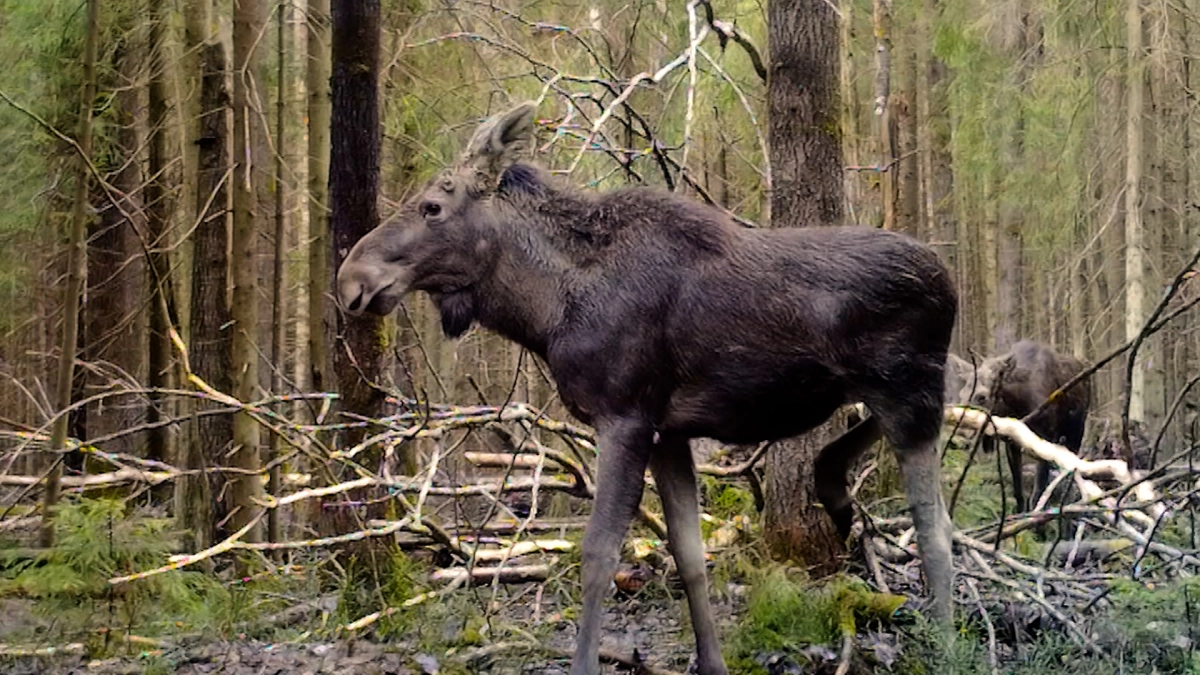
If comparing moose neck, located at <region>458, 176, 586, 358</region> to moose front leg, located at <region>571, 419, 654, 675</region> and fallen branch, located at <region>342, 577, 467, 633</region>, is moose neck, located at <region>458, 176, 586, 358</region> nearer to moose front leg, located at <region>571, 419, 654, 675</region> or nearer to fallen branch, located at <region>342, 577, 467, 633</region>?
moose front leg, located at <region>571, 419, 654, 675</region>

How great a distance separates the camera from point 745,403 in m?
5.48

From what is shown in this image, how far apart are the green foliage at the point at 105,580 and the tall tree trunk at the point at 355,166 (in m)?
1.05

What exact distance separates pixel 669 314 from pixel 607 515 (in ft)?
2.95

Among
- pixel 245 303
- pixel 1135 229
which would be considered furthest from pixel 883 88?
pixel 1135 229

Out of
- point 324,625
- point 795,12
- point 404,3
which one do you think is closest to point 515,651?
point 324,625

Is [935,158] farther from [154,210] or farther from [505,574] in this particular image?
[505,574]

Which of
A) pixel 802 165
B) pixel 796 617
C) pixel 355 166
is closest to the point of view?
pixel 796 617

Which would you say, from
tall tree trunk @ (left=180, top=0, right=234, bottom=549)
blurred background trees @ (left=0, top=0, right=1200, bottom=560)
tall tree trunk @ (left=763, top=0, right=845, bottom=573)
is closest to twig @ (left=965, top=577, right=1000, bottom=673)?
tall tree trunk @ (left=763, top=0, right=845, bottom=573)

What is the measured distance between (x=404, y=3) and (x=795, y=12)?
6.96 m

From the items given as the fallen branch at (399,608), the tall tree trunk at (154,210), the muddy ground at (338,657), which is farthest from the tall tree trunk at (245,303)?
the tall tree trunk at (154,210)

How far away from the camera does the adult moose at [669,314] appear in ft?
17.8

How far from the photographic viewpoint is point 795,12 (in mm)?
7832

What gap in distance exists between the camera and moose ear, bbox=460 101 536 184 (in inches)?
229

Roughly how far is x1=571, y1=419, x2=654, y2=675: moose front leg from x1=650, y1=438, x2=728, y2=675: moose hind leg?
1.57ft
